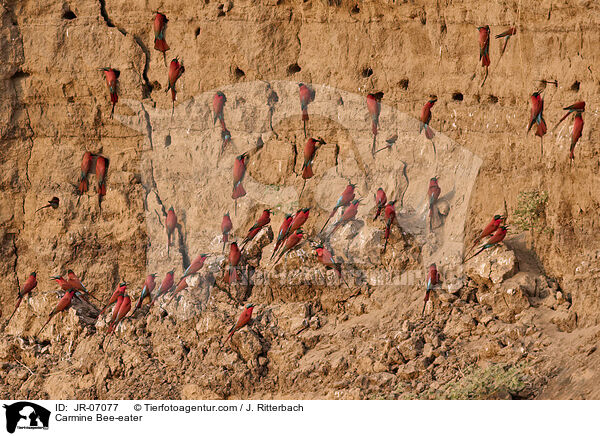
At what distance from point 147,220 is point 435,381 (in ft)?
10.4

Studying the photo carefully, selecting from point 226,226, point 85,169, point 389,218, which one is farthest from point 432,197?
point 85,169

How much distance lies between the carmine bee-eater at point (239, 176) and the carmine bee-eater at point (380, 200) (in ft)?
3.99

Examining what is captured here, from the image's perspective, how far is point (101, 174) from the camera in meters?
10.3

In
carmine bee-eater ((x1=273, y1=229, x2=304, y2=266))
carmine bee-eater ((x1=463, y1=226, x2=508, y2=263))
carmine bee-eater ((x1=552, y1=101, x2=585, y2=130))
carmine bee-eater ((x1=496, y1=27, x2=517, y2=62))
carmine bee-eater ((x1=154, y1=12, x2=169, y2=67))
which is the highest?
carmine bee-eater ((x1=496, y1=27, x2=517, y2=62))

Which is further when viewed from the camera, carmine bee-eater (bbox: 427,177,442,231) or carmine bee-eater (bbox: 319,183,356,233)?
carmine bee-eater (bbox: 319,183,356,233)

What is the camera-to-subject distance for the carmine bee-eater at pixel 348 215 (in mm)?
9594

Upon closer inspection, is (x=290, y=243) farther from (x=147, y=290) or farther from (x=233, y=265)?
(x=147, y=290)

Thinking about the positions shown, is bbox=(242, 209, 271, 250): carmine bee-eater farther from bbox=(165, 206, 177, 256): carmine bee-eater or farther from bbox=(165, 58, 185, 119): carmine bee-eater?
bbox=(165, 58, 185, 119): carmine bee-eater

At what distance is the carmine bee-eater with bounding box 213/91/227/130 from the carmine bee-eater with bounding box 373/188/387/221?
5.04 ft

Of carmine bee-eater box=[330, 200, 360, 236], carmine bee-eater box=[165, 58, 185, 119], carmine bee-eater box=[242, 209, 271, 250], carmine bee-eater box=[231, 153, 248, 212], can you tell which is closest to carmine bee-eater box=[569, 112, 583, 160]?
carmine bee-eater box=[330, 200, 360, 236]

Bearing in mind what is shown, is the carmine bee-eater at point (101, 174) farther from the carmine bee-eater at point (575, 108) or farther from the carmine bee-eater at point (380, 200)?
the carmine bee-eater at point (575, 108)

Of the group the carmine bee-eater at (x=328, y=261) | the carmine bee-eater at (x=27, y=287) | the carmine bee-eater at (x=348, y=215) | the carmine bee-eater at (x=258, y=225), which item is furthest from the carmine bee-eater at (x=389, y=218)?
the carmine bee-eater at (x=27, y=287)

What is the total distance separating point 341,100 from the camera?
9.88 m
